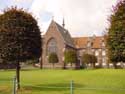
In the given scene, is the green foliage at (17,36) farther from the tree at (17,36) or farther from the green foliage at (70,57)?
the green foliage at (70,57)

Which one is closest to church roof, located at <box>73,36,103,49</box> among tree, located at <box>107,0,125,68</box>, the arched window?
the arched window

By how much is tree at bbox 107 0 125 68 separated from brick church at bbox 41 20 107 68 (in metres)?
72.6

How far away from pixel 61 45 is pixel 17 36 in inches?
3075

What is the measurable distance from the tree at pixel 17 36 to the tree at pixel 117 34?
237 inches

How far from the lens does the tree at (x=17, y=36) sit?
2750 cm

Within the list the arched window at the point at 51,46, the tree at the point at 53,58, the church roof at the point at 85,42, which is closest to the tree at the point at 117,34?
the tree at the point at 53,58

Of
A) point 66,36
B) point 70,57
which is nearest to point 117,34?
point 70,57

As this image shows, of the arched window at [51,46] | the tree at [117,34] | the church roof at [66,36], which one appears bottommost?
the tree at [117,34]

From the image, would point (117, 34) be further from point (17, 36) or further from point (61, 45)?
point (61, 45)

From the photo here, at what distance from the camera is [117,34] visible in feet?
83.5

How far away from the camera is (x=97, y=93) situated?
27.9 m

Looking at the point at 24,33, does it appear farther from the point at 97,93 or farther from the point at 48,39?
the point at 48,39

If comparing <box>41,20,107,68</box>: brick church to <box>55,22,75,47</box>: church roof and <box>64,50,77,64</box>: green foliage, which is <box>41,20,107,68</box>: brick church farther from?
<box>64,50,77,64</box>: green foliage

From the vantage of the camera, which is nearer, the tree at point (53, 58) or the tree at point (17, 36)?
the tree at point (17, 36)
